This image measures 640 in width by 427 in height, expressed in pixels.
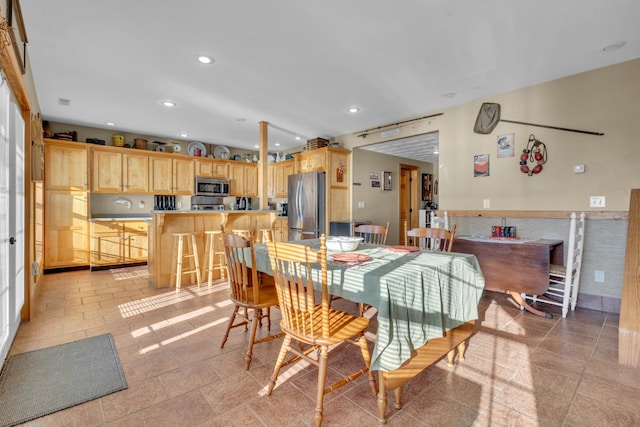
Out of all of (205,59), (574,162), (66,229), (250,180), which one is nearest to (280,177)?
(250,180)

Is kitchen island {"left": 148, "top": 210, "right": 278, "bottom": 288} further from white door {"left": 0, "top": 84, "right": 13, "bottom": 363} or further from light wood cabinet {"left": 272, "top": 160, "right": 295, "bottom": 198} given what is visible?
light wood cabinet {"left": 272, "top": 160, "right": 295, "bottom": 198}

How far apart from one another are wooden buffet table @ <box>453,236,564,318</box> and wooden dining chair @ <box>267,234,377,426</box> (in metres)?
1.87

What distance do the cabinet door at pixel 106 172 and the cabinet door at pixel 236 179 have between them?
2.02 meters

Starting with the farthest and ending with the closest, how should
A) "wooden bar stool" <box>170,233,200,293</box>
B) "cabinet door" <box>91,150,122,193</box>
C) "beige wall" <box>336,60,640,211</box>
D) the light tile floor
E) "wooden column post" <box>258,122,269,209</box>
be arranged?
"cabinet door" <box>91,150,122,193</box>, "wooden column post" <box>258,122,269,209</box>, "wooden bar stool" <box>170,233,200,293</box>, "beige wall" <box>336,60,640,211</box>, the light tile floor

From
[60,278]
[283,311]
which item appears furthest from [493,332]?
[60,278]

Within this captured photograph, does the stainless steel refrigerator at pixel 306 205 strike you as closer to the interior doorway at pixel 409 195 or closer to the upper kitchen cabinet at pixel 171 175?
the upper kitchen cabinet at pixel 171 175

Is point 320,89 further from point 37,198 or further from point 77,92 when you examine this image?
point 37,198

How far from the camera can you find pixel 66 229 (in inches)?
184

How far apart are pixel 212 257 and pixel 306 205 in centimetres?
212

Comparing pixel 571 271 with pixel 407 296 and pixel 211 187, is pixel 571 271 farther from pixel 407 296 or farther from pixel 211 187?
pixel 211 187

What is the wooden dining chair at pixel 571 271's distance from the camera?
2.74 m

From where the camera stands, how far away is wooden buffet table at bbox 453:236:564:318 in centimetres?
260

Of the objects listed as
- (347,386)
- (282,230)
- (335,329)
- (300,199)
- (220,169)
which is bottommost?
(347,386)

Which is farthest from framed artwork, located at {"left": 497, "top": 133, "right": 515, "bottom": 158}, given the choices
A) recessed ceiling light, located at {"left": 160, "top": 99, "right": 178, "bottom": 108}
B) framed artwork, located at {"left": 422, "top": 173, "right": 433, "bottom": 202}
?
recessed ceiling light, located at {"left": 160, "top": 99, "right": 178, "bottom": 108}
